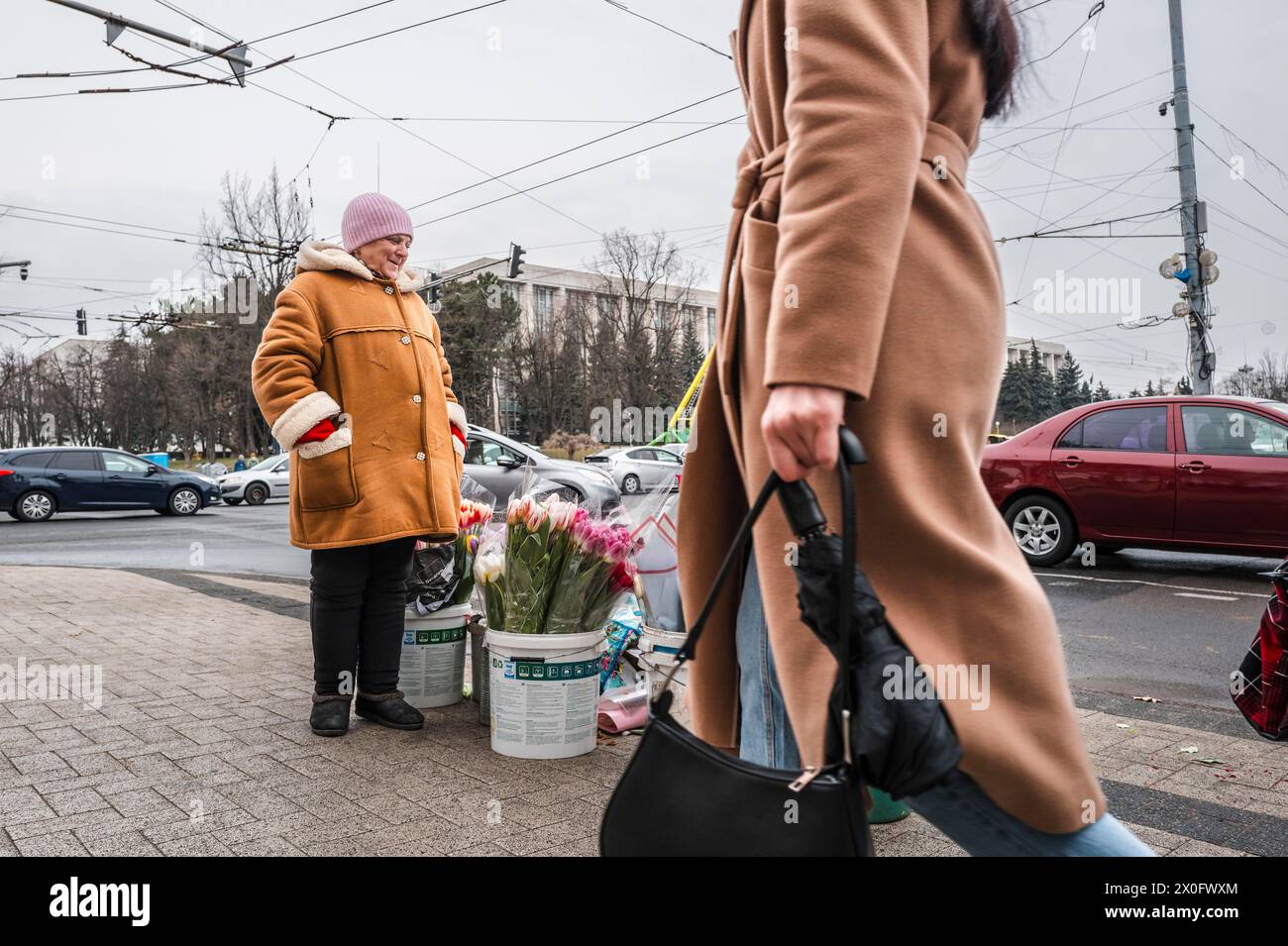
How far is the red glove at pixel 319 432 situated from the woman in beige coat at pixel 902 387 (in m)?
2.41

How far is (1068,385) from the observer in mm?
76625

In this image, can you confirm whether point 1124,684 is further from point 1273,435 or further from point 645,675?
point 1273,435

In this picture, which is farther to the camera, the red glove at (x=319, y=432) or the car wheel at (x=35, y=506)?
the car wheel at (x=35, y=506)

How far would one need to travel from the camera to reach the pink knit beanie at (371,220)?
13.1 ft

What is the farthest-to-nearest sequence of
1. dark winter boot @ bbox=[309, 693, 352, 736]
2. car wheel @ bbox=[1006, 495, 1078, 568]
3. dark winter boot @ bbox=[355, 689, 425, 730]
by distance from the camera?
car wheel @ bbox=[1006, 495, 1078, 568] < dark winter boot @ bbox=[355, 689, 425, 730] < dark winter boot @ bbox=[309, 693, 352, 736]

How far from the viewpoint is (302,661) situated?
17.5ft

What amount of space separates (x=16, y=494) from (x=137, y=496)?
89.8 inches

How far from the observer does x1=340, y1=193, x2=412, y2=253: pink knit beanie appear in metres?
4.00

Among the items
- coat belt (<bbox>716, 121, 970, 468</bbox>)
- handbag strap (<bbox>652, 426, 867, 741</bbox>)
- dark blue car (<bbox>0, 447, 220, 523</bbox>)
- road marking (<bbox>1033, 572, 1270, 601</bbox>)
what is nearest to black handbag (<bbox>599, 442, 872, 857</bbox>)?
handbag strap (<bbox>652, 426, 867, 741</bbox>)

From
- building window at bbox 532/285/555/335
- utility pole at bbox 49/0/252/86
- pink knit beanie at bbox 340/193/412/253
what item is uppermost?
building window at bbox 532/285/555/335

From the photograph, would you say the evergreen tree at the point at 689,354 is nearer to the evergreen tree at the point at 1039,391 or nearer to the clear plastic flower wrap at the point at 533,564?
the evergreen tree at the point at 1039,391

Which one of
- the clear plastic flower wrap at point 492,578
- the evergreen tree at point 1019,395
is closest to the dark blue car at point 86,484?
the clear plastic flower wrap at point 492,578

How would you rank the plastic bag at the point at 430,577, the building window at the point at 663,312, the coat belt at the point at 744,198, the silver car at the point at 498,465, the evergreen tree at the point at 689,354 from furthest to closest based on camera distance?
the evergreen tree at the point at 689,354
the building window at the point at 663,312
the silver car at the point at 498,465
the plastic bag at the point at 430,577
the coat belt at the point at 744,198

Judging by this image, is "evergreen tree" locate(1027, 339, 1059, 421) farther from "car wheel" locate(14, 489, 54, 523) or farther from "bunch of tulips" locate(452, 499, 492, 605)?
"bunch of tulips" locate(452, 499, 492, 605)
